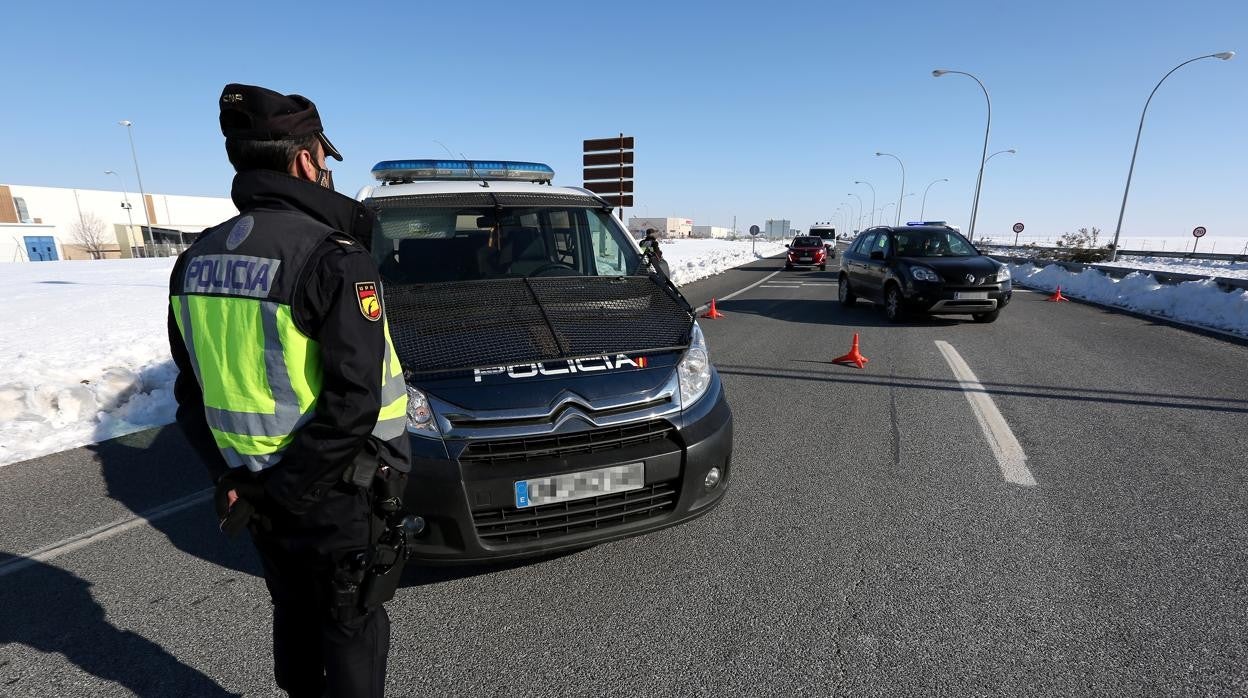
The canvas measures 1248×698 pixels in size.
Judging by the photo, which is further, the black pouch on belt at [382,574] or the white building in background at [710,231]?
the white building in background at [710,231]

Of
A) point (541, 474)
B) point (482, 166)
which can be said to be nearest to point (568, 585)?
point (541, 474)

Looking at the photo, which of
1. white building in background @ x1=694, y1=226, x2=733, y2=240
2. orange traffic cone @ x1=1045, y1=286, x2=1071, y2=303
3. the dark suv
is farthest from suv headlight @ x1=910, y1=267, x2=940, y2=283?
white building in background @ x1=694, y1=226, x2=733, y2=240

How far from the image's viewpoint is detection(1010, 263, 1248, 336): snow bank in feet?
30.8

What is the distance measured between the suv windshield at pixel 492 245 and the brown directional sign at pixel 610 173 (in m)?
10.4

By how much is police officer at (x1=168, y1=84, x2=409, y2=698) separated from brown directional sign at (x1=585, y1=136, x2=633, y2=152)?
12894 millimetres

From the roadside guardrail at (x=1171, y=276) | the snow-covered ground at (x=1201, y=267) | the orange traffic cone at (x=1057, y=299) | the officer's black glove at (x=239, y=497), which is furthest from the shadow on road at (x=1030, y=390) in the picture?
the snow-covered ground at (x=1201, y=267)

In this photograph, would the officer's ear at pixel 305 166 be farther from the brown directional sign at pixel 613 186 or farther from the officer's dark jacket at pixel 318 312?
the brown directional sign at pixel 613 186

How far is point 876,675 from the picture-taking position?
2.10 meters

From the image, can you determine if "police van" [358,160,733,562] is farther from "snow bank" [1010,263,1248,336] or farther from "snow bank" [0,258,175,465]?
"snow bank" [1010,263,1248,336]

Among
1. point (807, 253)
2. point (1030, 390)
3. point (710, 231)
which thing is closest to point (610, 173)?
point (1030, 390)

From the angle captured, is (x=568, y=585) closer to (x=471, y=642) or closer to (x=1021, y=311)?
(x=471, y=642)

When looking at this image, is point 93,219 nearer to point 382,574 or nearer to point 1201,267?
point 382,574

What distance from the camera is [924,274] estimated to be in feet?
30.9

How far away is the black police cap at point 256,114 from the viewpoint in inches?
57.1
